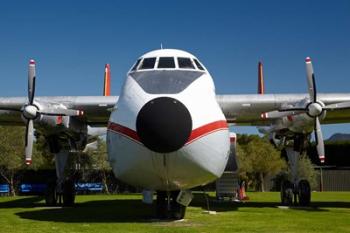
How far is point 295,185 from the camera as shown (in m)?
19.3

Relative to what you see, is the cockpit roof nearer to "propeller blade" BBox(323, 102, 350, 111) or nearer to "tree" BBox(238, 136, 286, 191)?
"propeller blade" BBox(323, 102, 350, 111)

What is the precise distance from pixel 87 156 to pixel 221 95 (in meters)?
29.4

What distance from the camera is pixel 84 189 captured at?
144 ft

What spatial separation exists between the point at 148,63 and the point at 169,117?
357cm

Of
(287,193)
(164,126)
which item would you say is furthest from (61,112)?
(287,193)

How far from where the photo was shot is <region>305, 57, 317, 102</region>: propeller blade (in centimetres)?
1597

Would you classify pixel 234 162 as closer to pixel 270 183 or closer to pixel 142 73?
pixel 142 73

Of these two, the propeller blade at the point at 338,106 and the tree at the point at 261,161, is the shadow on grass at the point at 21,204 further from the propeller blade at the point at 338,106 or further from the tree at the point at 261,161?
the tree at the point at 261,161

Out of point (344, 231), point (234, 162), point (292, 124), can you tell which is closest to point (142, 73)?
point (344, 231)

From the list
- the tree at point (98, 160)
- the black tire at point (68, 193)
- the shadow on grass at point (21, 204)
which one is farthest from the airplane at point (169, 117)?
the tree at point (98, 160)

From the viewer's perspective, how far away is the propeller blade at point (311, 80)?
16.0 m

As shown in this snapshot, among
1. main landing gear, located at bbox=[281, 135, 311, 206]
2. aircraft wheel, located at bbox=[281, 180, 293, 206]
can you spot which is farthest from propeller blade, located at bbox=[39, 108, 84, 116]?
aircraft wheel, located at bbox=[281, 180, 293, 206]

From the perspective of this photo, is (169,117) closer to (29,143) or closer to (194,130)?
(194,130)

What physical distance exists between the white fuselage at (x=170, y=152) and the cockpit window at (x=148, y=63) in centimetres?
114
